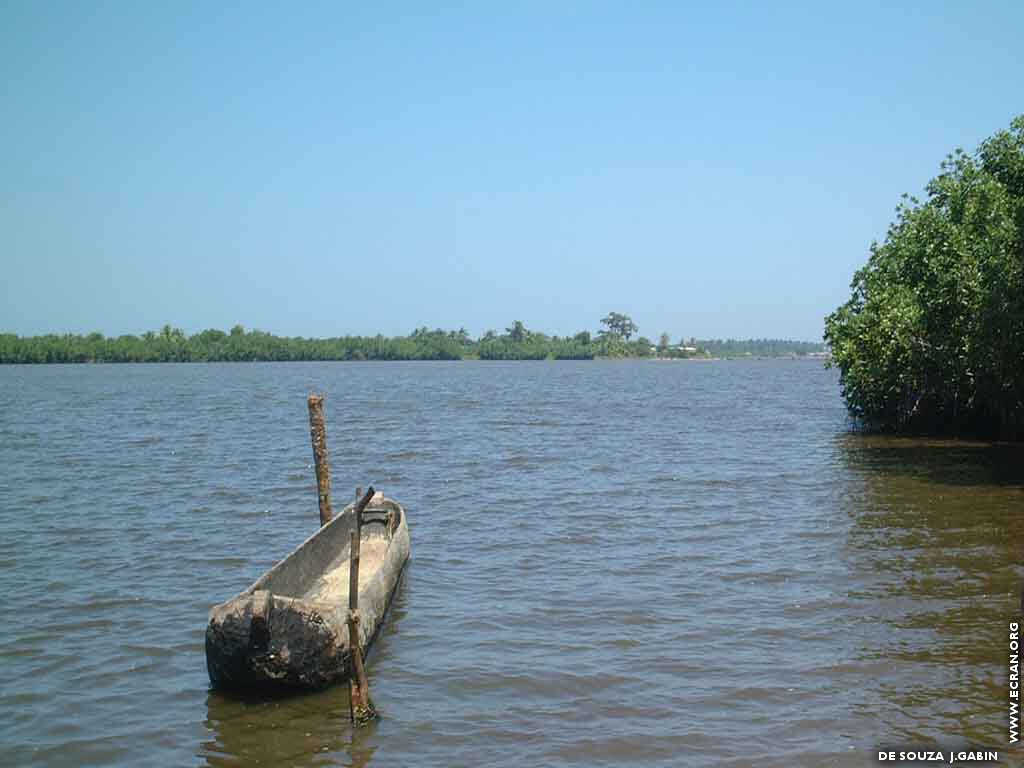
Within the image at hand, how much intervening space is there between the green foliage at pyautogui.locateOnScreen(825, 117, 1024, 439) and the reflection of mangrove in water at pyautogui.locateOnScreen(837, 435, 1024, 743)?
3.23 m

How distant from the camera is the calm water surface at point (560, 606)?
28.0ft

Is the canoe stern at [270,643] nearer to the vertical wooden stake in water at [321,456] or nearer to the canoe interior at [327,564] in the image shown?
the canoe interior at [327,564]

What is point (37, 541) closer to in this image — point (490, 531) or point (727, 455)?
point (490, 531)

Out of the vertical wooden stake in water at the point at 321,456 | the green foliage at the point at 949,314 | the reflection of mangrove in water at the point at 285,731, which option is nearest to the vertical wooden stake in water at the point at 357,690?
the reflection of mangrove in water at the point at 285,731

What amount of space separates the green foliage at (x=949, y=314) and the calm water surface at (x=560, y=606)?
6.14 ft

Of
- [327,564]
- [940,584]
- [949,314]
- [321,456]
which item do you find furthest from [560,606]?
[949,314]

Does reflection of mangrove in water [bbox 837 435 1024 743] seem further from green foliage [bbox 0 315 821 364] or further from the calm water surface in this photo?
green foliage [bbox 0 315 821 364]

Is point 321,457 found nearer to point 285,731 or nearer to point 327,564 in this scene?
point 327,564

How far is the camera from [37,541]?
1669 cm

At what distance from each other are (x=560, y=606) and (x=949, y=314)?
58.8ft

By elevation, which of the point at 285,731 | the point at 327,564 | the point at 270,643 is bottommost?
the point at 285,731

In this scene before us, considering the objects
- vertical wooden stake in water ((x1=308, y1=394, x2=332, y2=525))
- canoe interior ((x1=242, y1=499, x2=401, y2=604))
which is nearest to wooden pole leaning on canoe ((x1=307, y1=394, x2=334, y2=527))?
vertical wooden stake in water ((x1=308, y1=394, x2=332, y2=525))

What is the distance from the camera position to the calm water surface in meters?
8.53

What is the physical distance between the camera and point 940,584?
12.8m
